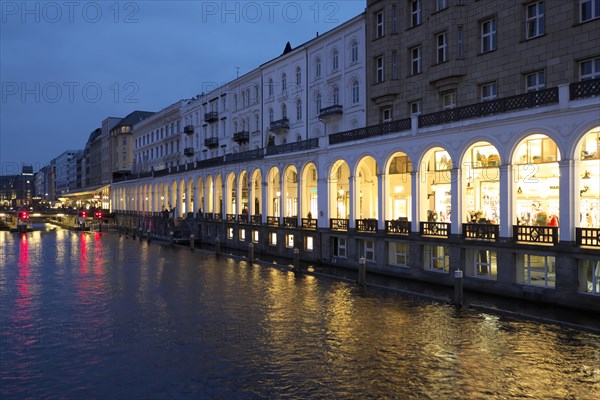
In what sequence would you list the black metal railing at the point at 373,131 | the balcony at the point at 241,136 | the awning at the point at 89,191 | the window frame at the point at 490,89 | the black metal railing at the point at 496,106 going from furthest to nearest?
the awning at the point at 89,191 → the balcony at the point at 241,136 → the black metal railing at the point at 373,131 → the window frame at the point at 490,89 → the black metal railing at the point at 496,106

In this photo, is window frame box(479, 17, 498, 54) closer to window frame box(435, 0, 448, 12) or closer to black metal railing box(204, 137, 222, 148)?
window frame box(435, 0, 448, 12)

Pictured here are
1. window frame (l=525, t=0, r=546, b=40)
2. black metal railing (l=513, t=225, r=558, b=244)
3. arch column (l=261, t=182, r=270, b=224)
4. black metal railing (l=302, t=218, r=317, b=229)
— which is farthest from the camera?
arch column (l=261, t=182, r=270, b=224)

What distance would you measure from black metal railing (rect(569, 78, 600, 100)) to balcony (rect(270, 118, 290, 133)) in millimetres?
30101

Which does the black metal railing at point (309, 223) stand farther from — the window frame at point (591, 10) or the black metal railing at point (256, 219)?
the window frame at point (591, 10)

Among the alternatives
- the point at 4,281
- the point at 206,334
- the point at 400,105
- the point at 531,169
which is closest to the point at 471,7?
the point at 400,105

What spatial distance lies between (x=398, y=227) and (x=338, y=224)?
19.7ft

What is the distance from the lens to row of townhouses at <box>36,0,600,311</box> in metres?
21.9

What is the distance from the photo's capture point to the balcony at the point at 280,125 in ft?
159

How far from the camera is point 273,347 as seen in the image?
16.2 metres

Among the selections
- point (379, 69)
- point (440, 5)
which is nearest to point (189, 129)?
point (379, 69)

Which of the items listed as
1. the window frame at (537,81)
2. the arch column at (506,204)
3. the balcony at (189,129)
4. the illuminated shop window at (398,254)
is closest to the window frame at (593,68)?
the window frame at (537,81)

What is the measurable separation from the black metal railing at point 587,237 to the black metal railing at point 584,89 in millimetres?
5233

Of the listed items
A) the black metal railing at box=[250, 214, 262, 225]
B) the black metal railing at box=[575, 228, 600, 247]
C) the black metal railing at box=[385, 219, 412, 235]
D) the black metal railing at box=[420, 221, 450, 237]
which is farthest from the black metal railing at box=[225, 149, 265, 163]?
the black metal railing at box=[575, 228, 600, 247]

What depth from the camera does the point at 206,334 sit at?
57.9 ft
